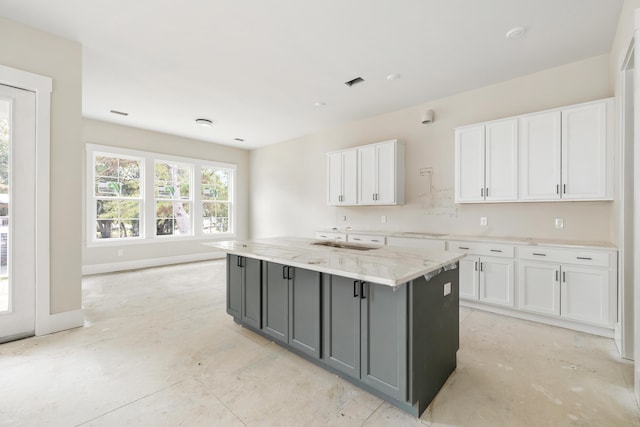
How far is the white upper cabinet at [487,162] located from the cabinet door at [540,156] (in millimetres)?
76

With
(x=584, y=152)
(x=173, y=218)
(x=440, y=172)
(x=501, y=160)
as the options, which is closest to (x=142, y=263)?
(x=173, y=218)

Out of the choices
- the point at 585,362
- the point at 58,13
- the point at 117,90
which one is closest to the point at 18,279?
the point at 58,13

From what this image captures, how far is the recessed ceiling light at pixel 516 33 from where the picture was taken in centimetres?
255

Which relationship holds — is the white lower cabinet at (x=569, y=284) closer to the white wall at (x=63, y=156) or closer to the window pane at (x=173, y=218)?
the white wall at (x=63, y=156)

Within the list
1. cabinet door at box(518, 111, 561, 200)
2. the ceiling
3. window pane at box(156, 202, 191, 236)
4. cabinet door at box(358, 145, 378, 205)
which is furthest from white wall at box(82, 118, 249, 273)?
cabinet door at box(518, 111, 561, 200)

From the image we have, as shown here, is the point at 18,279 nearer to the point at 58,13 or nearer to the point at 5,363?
the point at 5,363

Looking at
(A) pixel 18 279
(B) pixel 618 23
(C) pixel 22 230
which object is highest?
(B) pixel 618 23

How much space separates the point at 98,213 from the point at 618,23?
760cm

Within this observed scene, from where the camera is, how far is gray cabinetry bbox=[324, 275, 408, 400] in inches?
63.9

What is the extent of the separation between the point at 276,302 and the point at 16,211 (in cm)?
255

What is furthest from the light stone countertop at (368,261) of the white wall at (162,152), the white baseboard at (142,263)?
the white baseboard at (142,263)

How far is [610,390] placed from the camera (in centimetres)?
187

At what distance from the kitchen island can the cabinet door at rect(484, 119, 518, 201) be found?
1.78 m

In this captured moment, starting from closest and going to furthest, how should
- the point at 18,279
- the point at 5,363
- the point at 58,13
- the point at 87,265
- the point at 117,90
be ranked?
the point at 5,363 → the point at 58,13 → the point at 18,279 → the point at 117,90 → the point at 87,265
